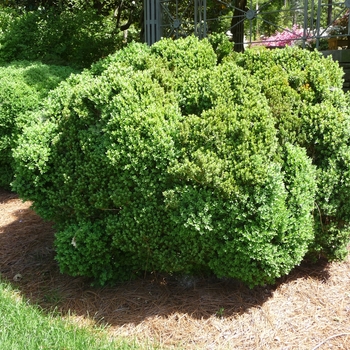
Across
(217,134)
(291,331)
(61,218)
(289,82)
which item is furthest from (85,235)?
(289,82)

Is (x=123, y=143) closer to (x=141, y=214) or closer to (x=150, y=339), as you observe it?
(x=141, y=214)

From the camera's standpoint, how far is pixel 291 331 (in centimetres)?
315

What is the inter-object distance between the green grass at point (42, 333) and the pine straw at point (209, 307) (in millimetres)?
137

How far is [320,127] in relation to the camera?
330 centimetres

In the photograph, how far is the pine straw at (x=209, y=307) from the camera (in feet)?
10.1

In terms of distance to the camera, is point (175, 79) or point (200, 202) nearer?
point (200, 202)

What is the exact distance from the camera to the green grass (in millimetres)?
2895

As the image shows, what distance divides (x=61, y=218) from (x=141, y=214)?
868 mm

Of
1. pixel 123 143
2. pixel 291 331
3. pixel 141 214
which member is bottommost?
pixel 291 331

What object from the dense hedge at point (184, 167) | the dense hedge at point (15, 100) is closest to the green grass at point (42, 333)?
the dense hedge at point (184, 167)

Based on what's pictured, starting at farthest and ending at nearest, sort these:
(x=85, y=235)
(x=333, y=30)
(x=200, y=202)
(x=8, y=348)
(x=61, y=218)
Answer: (x=333, y=30) < (x=61, y=218) < (x=85, y=235) < (x=200, y=202) < (x=8, y=348)

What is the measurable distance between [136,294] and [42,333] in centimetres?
81

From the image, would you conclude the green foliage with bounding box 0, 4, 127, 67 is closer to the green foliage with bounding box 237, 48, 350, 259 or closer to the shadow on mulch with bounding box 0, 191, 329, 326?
the shadow on mulch with bounding box 0, 191, 329, 326

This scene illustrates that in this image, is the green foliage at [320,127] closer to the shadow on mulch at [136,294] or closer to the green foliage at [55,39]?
the shadow on mulch at [136,294]
